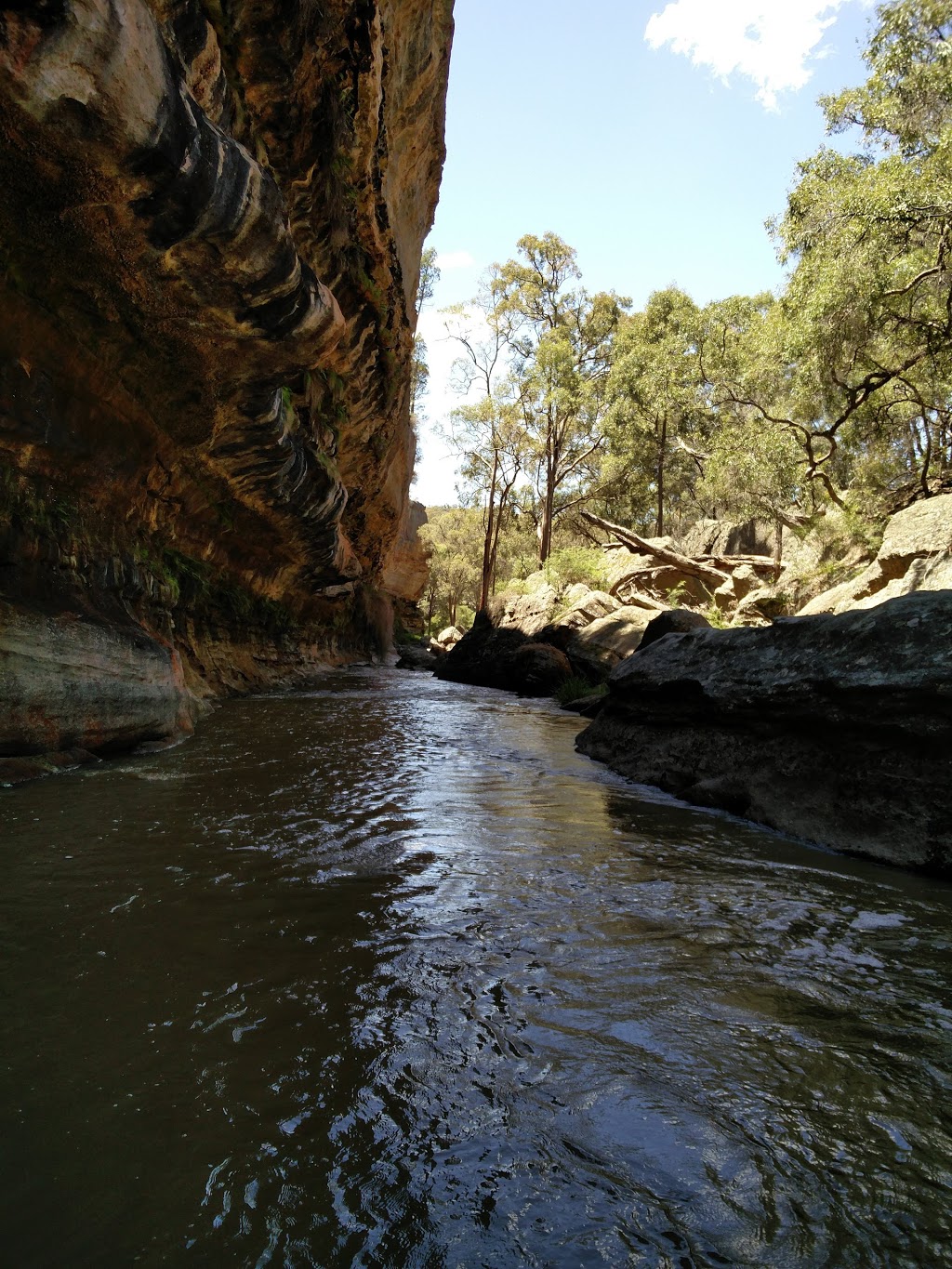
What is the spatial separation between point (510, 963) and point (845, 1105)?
3.53ft

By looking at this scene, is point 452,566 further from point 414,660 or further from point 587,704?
point 587,704

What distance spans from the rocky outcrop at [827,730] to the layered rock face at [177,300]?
4.89 meters

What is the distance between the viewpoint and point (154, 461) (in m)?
7.84

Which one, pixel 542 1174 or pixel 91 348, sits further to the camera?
pixel 91 348

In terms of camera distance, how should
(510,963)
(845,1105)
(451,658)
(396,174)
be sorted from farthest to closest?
(451,658) < (396,174) < (510,963) < (845,1105)

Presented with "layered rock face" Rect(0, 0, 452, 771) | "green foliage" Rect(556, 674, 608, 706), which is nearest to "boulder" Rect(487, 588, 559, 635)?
"green foliage" Rect(556, 674, 608, 706)

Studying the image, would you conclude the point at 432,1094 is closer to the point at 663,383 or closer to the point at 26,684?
the point at 26,684

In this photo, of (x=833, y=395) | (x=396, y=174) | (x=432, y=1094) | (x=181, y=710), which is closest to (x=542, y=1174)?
(x=432, y=1094)

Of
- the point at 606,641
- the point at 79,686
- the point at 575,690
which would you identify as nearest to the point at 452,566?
the point at 606,641

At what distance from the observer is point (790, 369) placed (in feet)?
60.5

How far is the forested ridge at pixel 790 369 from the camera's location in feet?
41.8

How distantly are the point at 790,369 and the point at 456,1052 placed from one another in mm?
20706

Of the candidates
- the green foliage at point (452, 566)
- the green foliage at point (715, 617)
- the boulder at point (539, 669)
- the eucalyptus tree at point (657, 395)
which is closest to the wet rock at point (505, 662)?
the boulder at point (539, 669)

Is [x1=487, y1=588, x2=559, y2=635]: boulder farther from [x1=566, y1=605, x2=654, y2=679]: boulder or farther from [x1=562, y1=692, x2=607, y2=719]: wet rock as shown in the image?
[x1=562, y1=692, x2=607, y2=719]: wet rock
